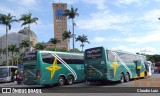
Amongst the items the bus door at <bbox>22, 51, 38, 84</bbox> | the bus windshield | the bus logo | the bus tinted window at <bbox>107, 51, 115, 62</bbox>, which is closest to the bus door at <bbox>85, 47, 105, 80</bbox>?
the bus tinted window at <bbox>107, 51, 115, 62</bbox>

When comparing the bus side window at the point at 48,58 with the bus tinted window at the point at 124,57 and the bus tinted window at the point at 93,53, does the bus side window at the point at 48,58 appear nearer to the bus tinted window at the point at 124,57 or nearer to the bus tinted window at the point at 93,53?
the bus tinted window at the point at 93,53

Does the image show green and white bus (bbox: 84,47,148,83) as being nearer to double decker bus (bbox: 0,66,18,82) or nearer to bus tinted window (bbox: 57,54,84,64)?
bus tinted window (bbox: 57,54,84,64)

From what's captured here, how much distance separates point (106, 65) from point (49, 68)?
4.52 metres

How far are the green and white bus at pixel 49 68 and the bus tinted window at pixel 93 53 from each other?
226 cm

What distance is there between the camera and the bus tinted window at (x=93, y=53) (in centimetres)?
2386

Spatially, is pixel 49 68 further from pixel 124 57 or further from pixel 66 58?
pixel 124 57

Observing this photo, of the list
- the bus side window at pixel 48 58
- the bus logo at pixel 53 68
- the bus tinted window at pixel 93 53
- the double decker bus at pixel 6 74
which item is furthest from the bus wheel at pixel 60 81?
the double decker bus at pixel 6 74

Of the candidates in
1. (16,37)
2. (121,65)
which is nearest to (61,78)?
(121,65)

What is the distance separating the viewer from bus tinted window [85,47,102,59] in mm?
23859

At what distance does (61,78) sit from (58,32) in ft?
456

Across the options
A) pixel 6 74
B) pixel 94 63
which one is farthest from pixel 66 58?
pixel 6 74

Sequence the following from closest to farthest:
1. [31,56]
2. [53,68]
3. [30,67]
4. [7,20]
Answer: [31,56]
[30,67]
[53,68]
[7,20]

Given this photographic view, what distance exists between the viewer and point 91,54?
965 inches

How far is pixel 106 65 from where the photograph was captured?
23.4 metres
